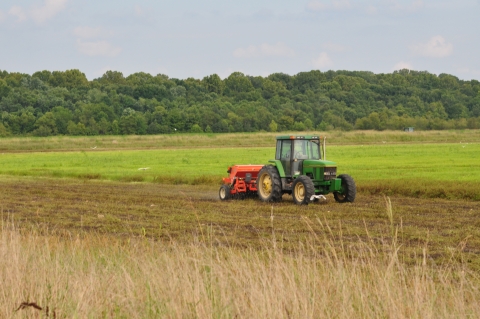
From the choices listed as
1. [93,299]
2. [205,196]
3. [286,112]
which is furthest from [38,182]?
[286,112]

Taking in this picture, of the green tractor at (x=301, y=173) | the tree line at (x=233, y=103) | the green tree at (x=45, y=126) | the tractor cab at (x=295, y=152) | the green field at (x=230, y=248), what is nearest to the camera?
the green field at (x=230, y=248)

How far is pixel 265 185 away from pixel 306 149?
1681mm

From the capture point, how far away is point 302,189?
21281mm

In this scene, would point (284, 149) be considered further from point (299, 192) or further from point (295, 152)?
point (299, 192)

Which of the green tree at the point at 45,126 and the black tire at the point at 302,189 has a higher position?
the green tree at the point at 45,126

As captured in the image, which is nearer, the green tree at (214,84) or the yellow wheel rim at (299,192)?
the yellow wheel rim at (299,192)

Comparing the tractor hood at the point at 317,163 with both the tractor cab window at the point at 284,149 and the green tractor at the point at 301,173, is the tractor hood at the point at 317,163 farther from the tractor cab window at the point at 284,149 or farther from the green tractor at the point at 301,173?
the tractor cab window at the point at 284,149

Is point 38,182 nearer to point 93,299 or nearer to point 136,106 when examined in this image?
point 93,299

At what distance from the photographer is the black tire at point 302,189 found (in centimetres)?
2078

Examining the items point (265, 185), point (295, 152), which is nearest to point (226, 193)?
point (265, 185)

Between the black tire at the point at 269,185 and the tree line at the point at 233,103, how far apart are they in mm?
87959

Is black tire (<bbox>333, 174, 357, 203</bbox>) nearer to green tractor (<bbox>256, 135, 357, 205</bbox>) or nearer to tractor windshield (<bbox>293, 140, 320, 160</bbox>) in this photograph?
green tractor (<bbox>256, 135, 357, 205</bbox>)

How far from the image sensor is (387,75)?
579ft

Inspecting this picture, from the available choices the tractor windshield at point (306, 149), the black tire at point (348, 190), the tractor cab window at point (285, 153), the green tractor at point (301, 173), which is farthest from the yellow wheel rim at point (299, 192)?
the black tire at point (348, 190)
